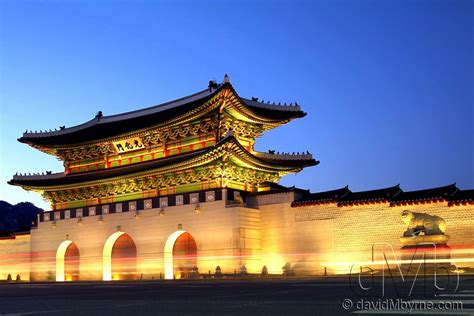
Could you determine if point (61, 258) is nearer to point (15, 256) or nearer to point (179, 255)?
point (15, 256)

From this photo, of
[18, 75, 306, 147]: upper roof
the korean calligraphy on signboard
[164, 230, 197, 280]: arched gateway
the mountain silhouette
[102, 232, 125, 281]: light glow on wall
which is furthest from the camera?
the mountain silhouette

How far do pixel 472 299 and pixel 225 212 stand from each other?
29.4 m

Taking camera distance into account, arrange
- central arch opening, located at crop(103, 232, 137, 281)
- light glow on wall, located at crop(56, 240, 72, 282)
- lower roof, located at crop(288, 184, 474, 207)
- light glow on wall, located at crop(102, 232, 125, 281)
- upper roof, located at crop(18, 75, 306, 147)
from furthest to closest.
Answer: light glow on wall, located at crop(56, 240, 72, 282)
light glow on wall, located at crop(102, 232, 125, 281)
central arch opening, located at crop(103, 232, 137, 281)
upper roof, located at crop(18, 75, 306, 147)
lower roof, located at crop(288, 184, 474, 207)

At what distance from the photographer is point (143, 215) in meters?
44.4

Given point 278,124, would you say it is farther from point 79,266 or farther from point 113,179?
point 79,266

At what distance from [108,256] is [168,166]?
31.4 feet

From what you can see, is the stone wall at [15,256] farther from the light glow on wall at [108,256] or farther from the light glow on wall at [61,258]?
the light glow on wall at [108,256]

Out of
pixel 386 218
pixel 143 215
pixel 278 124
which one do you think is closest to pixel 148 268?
pixel 143 215

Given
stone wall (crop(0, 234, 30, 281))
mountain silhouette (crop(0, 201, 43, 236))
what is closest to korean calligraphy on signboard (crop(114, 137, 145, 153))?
stone wall (crop(0, 234, 30, 281))

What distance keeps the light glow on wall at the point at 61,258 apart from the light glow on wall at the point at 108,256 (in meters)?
4.46

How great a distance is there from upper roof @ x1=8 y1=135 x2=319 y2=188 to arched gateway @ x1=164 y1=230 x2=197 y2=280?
5142 mm

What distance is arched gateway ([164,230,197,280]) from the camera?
41.8 meters

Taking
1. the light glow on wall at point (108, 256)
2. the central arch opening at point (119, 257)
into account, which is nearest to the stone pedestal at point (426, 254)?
the central arch opening at point (119, 257)
